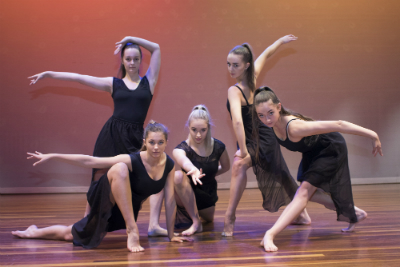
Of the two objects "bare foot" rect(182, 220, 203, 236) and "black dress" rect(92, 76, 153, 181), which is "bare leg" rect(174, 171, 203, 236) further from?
"black dress" rect(92, 76, 153, 181)

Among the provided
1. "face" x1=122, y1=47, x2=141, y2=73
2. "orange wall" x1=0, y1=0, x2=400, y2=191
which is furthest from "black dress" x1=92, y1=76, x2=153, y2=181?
"orange wall" x1=0, y1=0, x2=400, y2=191

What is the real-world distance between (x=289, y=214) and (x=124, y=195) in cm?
95

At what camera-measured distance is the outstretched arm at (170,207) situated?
7.34 ft

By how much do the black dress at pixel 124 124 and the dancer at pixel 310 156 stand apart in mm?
843

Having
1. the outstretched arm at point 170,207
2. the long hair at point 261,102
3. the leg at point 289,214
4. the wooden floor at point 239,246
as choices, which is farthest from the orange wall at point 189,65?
the leg at point 289,214

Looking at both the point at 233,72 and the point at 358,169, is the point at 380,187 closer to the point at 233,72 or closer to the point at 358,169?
the point at 358,169

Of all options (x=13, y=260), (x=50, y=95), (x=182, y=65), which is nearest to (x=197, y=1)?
(x=182, y=65)

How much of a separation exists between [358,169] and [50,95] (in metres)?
4.11

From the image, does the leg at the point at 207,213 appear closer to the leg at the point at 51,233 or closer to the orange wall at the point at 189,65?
the leg at the point at 51,233

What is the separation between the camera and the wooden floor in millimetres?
1829

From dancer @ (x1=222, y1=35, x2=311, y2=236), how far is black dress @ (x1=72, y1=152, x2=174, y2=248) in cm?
49

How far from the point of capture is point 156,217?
98.8 inches

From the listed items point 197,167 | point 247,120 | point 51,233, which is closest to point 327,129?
point 247,120

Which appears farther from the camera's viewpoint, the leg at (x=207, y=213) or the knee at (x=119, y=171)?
the leg at (x=207, y=213)
